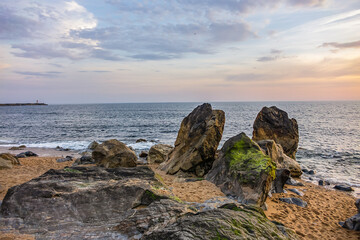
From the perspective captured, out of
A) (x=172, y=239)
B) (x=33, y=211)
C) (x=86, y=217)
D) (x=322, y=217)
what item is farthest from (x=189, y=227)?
(x=322, y=217)

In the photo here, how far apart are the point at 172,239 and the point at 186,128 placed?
1363 cm

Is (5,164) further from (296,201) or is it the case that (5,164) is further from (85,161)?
(296,201)

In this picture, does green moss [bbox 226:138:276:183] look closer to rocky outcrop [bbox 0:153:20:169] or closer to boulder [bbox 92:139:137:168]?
boulder [bbox 92:139:137:168]

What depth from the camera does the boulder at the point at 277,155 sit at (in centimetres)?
1517

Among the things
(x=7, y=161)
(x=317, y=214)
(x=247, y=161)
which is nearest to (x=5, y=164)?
(x=7, y=161)

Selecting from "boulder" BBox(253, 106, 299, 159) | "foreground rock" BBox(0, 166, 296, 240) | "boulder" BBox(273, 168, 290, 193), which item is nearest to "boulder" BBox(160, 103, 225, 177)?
"boulder" BBox(273, 168, 290, 193)

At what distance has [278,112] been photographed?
2325 cm

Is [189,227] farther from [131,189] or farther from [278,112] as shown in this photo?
[278,112]

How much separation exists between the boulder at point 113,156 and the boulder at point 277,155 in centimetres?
925

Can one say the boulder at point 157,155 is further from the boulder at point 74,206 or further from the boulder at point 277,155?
the boulder at point 74,206

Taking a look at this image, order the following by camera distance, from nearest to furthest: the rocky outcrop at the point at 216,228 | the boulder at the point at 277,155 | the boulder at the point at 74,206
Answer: the rocky outcrop at the point at 216,228, the boulder at the point at 74,206, the boulder at the point at 277,155

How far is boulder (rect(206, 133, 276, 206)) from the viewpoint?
10.2 m

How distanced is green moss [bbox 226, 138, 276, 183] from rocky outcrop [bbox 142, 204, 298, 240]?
17.1 feet

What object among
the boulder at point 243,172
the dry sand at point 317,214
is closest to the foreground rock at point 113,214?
the dry sand at point 317,214
